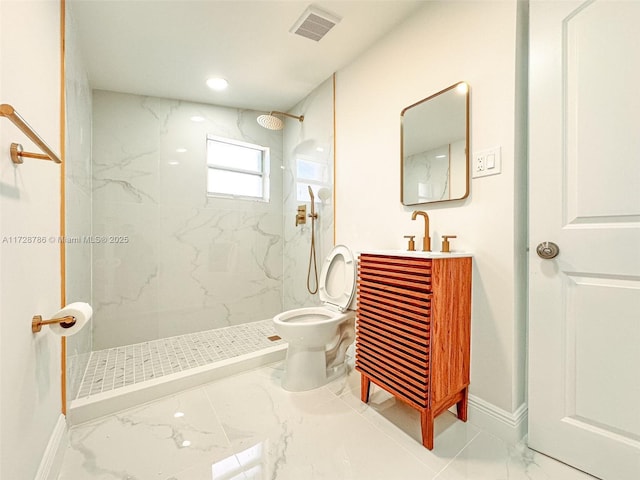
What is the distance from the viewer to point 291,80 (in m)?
2.34

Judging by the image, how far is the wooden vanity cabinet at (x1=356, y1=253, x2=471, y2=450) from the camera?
122 cm

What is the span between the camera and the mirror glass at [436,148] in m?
1.42

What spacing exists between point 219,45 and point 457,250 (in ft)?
6.61

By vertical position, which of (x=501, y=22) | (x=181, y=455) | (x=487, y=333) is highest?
(x=501, y=22)

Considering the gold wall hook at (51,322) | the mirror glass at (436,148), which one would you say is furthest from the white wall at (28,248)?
the mirror glass at (436,148)

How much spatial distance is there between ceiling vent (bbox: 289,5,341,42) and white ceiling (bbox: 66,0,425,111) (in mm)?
33

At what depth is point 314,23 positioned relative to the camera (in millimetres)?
1697

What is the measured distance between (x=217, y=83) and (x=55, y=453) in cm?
249

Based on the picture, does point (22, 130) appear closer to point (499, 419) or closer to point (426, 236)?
point (426, 236)

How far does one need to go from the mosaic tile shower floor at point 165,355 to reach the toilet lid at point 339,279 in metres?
0.73

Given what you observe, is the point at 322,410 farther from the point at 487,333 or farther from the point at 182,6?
the point at 182,6

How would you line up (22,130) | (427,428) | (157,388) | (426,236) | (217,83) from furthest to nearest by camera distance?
(217,83)
(157,388)
(426,236)
(427,428)
(22,130)

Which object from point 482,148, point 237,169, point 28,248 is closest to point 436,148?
point 482,148

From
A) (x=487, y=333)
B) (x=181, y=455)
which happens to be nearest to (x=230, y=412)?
(x=181, y=455)
